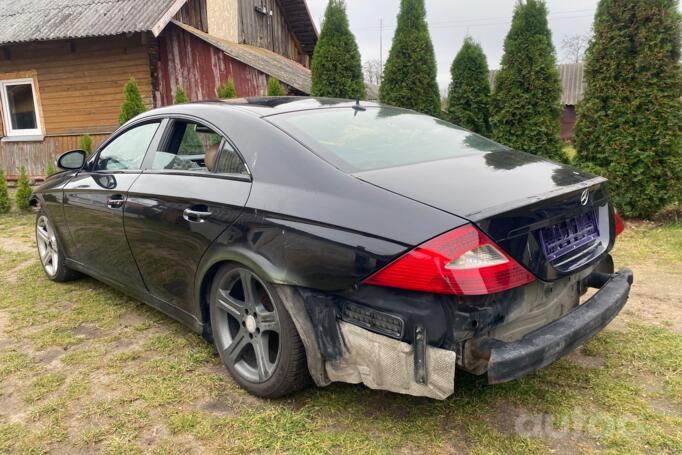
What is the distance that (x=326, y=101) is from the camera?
3.23 meters

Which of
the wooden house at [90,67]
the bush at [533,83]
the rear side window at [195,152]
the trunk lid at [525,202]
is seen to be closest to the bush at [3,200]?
the wooden house at [90,67]

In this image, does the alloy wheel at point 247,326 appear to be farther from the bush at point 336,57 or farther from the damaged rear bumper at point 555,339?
the bush at point 336,57

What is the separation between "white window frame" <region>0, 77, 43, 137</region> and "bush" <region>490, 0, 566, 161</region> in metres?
10.8

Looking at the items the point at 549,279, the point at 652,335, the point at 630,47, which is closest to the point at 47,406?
the point at 549,279

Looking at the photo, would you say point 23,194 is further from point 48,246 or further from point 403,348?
point 403,348

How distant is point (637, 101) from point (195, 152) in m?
5.49

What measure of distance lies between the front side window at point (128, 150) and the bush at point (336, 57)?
656 centimetres

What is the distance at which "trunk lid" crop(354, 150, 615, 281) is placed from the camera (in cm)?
192

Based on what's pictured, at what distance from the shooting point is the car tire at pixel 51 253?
14.3 ft

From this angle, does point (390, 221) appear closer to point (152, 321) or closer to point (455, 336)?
point (455, 336)

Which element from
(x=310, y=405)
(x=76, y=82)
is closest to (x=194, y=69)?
(x=76, y=82)

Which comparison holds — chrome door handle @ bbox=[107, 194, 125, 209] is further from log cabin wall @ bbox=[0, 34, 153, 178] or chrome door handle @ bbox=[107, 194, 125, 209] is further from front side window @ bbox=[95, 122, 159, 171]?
log cabin wall @ bbox=[0, 34, 153, 178]

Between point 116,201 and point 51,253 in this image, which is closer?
point 116,201

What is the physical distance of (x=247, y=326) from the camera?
8.37ft
